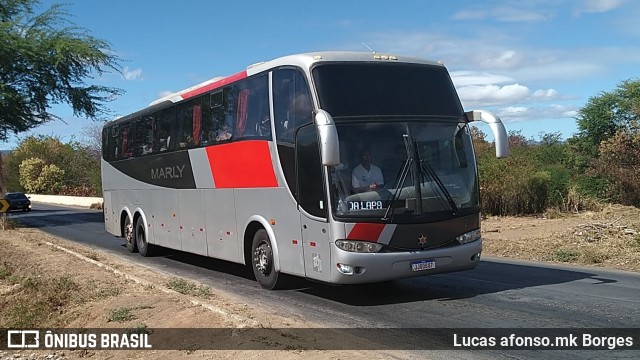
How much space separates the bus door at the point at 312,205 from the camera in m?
8.75

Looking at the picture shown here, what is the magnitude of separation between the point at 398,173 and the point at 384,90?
52.4 inches

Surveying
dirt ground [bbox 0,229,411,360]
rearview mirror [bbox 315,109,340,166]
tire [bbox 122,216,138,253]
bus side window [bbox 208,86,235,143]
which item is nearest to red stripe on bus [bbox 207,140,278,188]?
bus side window [bbox 208,86,235,143]

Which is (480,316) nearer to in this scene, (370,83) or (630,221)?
(370,83)

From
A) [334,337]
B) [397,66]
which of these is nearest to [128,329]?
[334,337]

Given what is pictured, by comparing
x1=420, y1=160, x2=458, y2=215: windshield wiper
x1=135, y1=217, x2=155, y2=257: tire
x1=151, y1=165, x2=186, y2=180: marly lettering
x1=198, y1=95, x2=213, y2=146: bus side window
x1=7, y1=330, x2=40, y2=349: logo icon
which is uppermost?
x1=198, y1=95, x2=213, y2=146: bus side window

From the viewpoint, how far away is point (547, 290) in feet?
32.6

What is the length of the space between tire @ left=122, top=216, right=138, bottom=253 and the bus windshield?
10.4 m

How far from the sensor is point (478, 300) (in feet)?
30.2

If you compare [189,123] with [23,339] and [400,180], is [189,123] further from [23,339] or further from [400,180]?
[400,180]

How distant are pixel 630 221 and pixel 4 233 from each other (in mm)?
22052

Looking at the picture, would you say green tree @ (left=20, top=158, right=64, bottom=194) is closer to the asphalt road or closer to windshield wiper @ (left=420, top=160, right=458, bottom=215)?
the asphalt road

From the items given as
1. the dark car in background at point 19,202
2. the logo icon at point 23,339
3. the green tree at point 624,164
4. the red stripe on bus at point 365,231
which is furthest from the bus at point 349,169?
the dark car in background at point 19,202

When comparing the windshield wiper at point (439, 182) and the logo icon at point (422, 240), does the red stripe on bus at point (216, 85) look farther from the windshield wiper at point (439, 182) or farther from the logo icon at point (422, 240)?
the logo icon at point (422, 240)

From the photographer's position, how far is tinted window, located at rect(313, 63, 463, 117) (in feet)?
29.0
